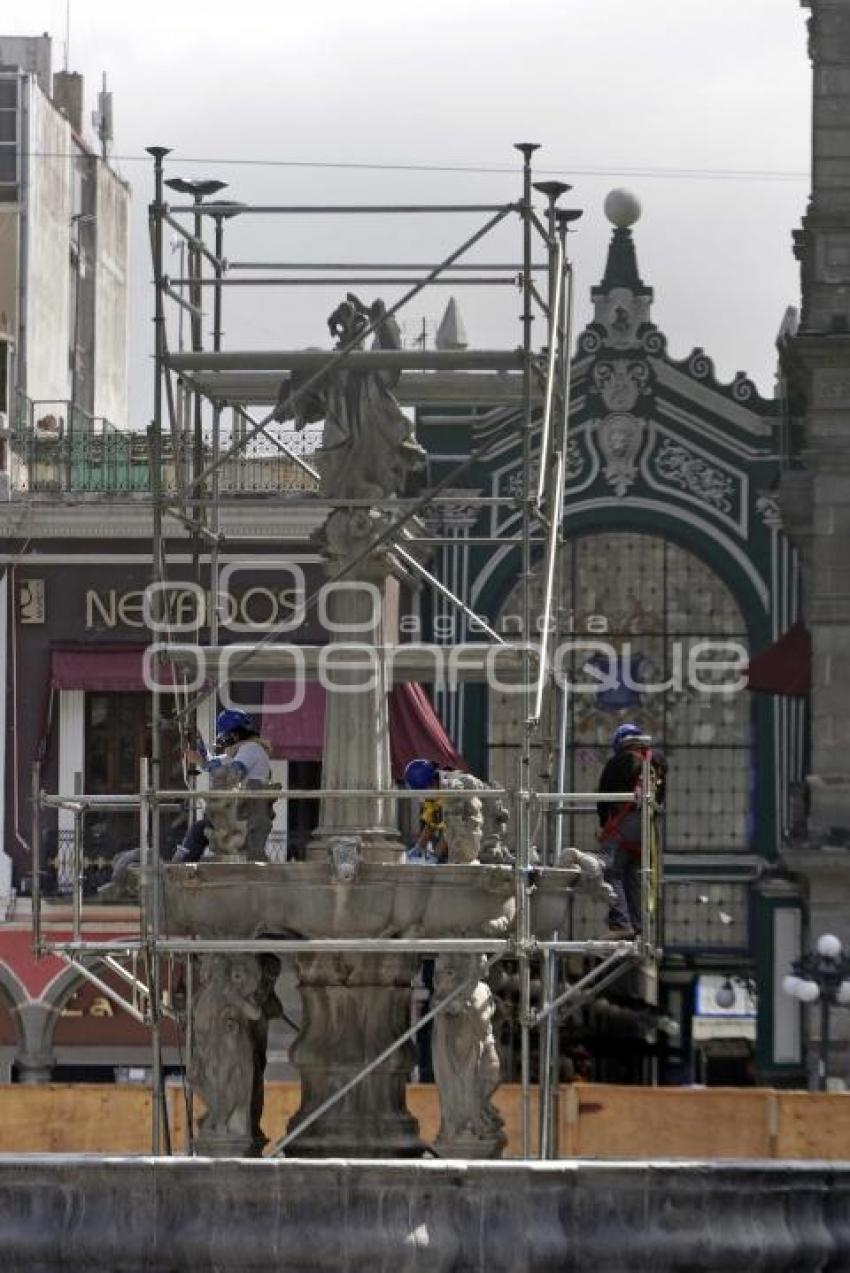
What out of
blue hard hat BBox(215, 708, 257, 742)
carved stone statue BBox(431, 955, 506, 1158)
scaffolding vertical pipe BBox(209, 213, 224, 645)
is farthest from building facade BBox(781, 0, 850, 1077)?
carved stone statue BBox(431, 955, 506, 1158)

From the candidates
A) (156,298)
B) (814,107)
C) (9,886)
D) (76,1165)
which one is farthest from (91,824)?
(76,1165)

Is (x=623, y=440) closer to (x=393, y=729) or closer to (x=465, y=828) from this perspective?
(x=393, y=729)

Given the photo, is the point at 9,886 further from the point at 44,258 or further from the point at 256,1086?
the point at 256,1086

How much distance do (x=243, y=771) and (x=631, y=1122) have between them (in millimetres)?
9156

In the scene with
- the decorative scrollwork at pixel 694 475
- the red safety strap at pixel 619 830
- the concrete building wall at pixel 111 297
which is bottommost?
the red safety strap at pixel 619 830

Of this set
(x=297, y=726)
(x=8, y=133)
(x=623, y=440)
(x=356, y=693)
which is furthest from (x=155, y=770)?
(x=8, y=133)

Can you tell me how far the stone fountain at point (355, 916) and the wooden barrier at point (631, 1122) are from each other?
315 inches

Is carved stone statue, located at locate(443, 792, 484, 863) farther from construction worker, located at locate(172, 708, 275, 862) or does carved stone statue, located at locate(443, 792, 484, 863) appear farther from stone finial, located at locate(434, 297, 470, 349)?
stone finial, located at locate(434, 297, 470, 349)

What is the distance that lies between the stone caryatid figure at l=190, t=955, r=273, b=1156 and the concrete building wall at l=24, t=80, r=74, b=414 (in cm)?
2958

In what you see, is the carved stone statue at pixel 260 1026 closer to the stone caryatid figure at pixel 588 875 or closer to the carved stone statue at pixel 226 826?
the carved stone statue at pixel 226 826

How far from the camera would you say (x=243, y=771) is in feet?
87.4

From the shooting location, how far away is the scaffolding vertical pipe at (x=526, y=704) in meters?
25.8

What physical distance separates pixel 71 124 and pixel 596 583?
34.5 feet

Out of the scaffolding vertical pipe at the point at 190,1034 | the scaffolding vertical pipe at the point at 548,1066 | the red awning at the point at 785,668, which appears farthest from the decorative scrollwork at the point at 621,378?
the scaffolding vertical pipe at the point at 190,1034
